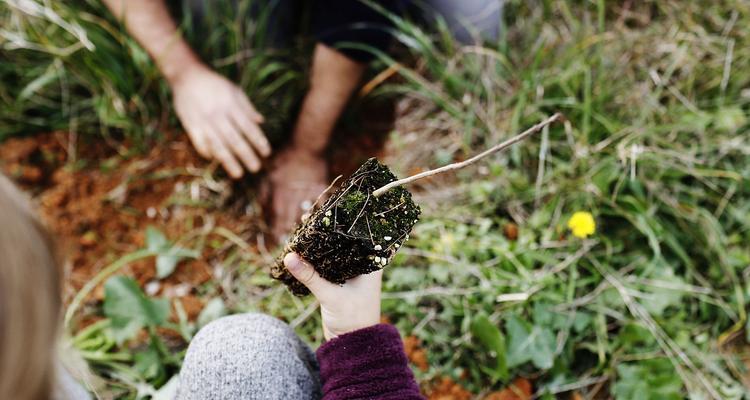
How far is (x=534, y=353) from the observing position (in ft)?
4.06

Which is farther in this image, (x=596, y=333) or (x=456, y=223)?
(x=456, y=223)

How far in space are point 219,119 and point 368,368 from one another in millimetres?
835

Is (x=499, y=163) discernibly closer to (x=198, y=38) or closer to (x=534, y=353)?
(x=534, y=353)

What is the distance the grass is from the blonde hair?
2.43 ft

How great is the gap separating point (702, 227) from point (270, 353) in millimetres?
1109

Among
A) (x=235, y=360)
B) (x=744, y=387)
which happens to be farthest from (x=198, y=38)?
(x=744, y=387)

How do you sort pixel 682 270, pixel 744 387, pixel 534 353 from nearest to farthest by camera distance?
pixel 534 353 < pixel 744 387 < pixel 682 270

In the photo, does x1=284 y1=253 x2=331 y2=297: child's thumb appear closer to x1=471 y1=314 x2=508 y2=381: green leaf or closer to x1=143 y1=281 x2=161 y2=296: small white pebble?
x1=471 y1=314 x2=508 y2=381: green leaf

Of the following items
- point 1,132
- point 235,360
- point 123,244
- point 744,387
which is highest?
point 1,132

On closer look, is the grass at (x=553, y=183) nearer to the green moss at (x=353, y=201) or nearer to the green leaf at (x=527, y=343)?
the green leaf at (x=527, y=343)

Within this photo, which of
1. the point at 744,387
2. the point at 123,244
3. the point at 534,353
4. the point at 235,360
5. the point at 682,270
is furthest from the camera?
the point at 123,244

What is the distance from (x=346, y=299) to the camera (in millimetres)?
881

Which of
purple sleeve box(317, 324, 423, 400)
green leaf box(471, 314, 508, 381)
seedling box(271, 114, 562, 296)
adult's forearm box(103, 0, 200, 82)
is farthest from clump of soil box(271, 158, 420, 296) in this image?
adult's forearm box(103, 0, 200, 82)

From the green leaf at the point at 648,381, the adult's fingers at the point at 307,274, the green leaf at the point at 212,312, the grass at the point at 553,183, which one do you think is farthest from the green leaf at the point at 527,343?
the green leaf at the point at 212,312
